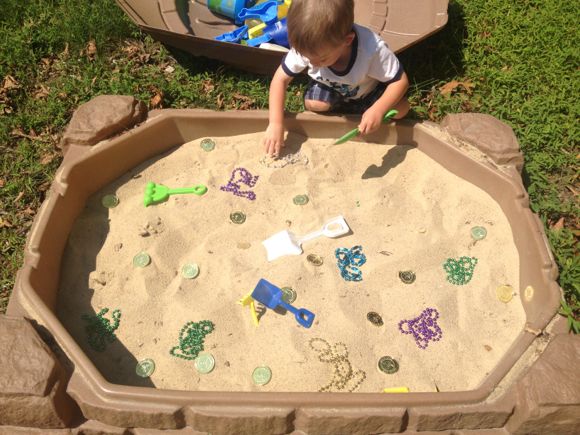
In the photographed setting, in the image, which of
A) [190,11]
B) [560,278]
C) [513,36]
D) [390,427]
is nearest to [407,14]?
[513,36]

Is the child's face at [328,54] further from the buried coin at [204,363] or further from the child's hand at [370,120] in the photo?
the buried coin at [204,363]

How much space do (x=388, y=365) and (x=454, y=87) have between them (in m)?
1.59

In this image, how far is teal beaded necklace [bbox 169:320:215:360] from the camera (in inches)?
69.1

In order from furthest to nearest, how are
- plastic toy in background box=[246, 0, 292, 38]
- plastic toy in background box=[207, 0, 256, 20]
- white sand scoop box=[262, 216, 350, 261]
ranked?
plastic toy in background box=[207, 0, 256, 20] < plastic toy in background box=[246, 0, 292, 38] < white sand scoop box=[262, 216, 350, 261]

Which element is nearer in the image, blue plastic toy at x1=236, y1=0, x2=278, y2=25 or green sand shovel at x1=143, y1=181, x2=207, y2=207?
green sand shovel at x1=143, y1=181, x2=207, y2=207

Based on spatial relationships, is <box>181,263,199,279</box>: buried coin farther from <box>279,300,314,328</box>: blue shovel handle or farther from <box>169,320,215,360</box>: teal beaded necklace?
<box>279,300,314,328</box>: blue shovel handle

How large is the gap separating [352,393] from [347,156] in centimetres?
110

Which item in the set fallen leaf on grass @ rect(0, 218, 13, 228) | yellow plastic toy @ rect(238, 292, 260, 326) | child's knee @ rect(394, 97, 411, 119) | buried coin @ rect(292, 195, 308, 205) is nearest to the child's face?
child's knee @ rect(394, 97, 411, 119)

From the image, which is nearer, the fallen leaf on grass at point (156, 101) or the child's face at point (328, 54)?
the child's face at point (328, 54)

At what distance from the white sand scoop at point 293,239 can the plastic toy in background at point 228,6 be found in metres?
1.47

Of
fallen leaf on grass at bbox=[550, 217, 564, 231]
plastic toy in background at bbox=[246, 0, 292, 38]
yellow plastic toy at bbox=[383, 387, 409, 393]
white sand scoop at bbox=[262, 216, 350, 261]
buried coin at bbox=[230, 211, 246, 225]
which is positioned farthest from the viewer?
plastic toy in background at bbox=[246, 0, 292, 38]

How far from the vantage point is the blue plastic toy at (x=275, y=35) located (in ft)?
8.50

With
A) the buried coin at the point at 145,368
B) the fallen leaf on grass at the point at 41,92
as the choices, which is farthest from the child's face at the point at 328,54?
the fallen leaf on grass at the point at 41,92

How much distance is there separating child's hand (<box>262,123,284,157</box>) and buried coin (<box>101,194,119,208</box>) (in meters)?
0.67
